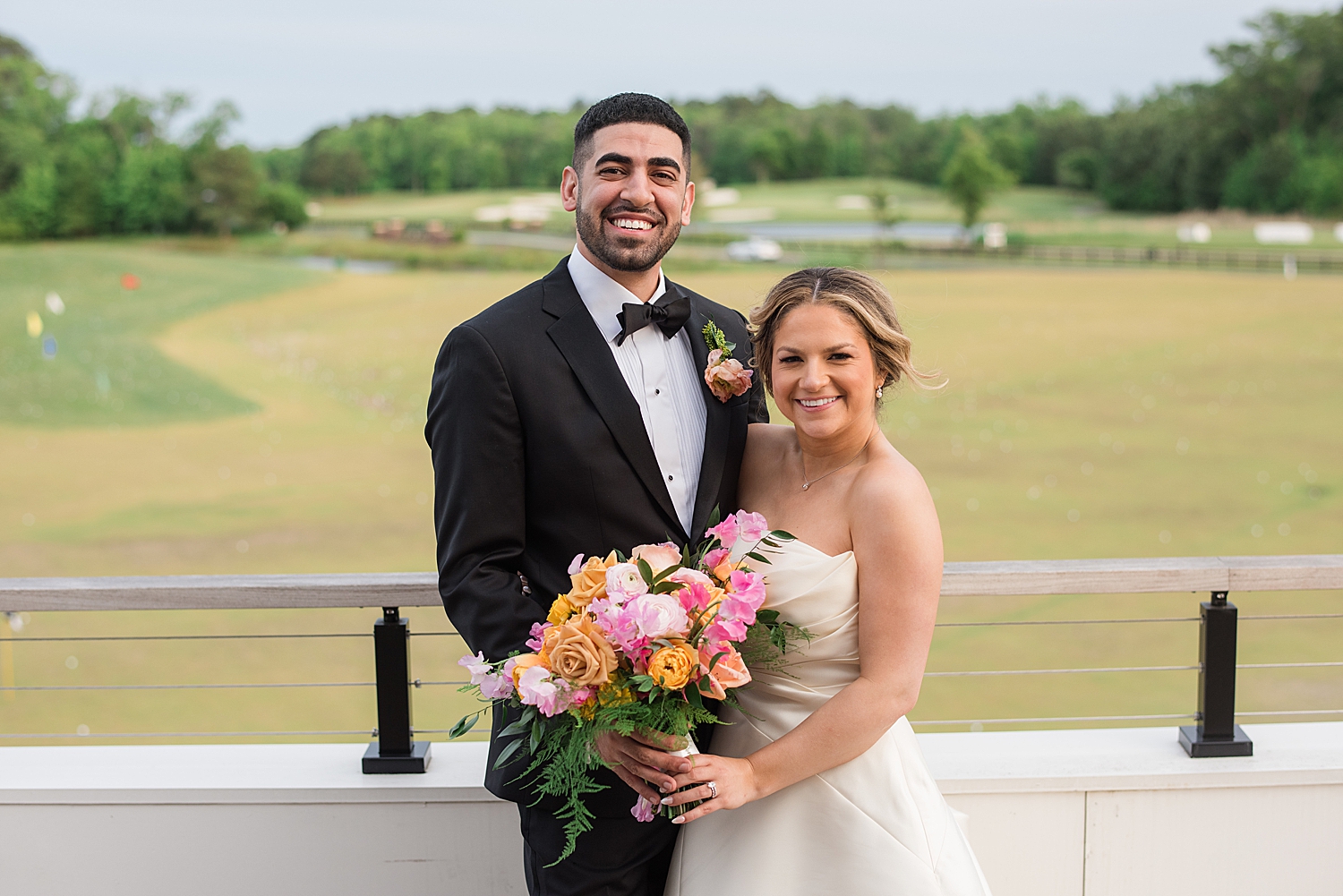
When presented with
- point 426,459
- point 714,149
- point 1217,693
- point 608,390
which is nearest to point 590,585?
point 608,390

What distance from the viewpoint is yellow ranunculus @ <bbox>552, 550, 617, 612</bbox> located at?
1.68 m

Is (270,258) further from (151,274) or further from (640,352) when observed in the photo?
(640,352)

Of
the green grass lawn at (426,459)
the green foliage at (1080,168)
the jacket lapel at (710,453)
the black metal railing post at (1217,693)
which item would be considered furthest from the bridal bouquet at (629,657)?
the green foliage at (1080,168)

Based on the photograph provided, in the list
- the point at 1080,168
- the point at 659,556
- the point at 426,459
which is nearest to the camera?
the point at 659,556

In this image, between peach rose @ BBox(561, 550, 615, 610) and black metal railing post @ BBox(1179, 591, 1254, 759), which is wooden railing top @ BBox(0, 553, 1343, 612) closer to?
black metal railing post @ BBox(1179, 591, 1254, 759)

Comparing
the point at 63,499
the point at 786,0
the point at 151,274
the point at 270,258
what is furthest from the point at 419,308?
the point at 786,0

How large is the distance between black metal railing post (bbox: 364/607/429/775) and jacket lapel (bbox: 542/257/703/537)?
2.70 feet

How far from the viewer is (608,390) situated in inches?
79.4

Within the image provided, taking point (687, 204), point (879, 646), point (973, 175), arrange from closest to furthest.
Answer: point (879, 646), point (687, 204), point (973, 175)

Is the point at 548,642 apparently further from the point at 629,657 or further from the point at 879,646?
the point at 879,646

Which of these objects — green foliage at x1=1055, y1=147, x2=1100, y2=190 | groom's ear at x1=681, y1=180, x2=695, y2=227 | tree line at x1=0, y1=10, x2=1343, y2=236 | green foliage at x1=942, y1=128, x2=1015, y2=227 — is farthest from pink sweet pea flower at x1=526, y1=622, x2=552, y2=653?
green foliage at x1=942, y1=128, x2=1015, y2=227

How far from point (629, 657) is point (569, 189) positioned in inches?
40.7

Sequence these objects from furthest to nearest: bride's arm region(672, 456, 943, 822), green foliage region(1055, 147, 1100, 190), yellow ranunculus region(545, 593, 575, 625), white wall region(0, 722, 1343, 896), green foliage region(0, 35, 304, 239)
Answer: green foliage region(1055, 147, 1100, 190)
green foliage region(0, 35, 304, 239)
white wall region(0, 722, 1343, 896)
bride's arm region(672, 456, 943, 822)
yellow ranunculus region(545, 593, 575, 625)

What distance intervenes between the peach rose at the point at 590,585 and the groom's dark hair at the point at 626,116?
0.83 meters
